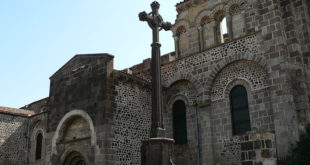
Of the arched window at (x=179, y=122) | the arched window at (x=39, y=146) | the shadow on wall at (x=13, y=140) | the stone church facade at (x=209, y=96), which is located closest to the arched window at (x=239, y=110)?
the stone church facade at (x=209, y=96)

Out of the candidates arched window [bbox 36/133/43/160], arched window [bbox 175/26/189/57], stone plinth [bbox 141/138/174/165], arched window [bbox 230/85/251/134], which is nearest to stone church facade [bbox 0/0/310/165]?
arched window [bbox 230/85/251/134]

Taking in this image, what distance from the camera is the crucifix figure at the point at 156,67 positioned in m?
8.77

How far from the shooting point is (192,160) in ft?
49.1

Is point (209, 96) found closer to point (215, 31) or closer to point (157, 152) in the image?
point (215, 31)

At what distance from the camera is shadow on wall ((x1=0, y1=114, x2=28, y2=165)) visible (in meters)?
21.7

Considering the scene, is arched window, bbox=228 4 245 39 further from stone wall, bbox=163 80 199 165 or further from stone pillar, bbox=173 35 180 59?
stone wall, bbox=163 80 199 165

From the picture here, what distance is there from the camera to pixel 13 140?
22281 mm

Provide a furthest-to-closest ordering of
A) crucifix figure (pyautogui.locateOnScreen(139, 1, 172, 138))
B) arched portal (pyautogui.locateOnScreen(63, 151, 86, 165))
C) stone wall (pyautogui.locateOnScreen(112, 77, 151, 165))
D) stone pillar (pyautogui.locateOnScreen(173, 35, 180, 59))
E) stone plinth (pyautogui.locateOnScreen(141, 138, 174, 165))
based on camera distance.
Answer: stone pillar (pyautogui.locateOnScreen(173, 35, 180, 59)) < arched portal (pyautogui.locateOnScreen(63, 151, 86, 165)) < stone wall (pyautogui.locateOnScreen(112, 77, 151, 165)) < crucifix figure (pyautogui.locateOnScreen(139, 1, 172, 138)) < stone plinth (pyautogui.locateOnScreen(141, 138, 174, 165))

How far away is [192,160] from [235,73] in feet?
13.7

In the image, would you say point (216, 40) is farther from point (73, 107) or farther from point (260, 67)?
point (73, 107)

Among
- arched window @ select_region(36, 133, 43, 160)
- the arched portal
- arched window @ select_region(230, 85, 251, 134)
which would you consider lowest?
the arched portal

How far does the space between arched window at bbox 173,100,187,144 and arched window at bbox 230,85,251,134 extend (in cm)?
256

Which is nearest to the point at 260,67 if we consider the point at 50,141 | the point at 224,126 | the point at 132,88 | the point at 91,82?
the point at 224,126

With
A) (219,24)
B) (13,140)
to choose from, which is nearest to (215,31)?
(219,24)
